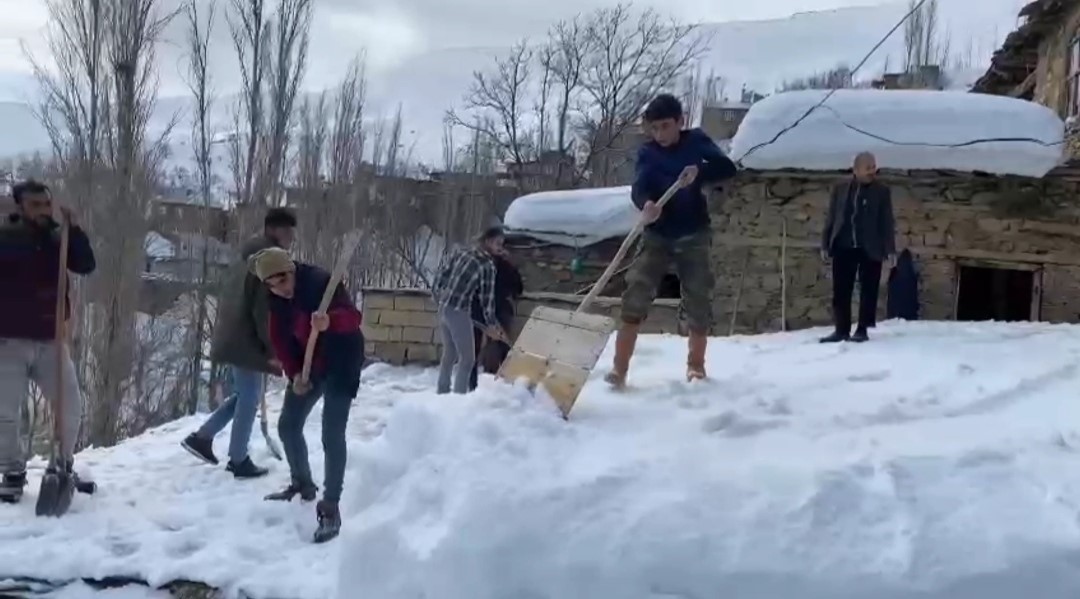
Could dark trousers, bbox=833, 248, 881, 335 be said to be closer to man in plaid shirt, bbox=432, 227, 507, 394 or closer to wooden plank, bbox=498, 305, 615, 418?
man in plaid shirt, bbox=432, 227, 507, 394

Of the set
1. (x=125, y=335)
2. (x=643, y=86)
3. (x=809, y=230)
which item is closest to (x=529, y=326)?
(x=809, y=230)

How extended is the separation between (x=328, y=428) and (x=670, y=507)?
6.72ft

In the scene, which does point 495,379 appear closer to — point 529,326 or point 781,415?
point 529,326

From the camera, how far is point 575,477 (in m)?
3.21

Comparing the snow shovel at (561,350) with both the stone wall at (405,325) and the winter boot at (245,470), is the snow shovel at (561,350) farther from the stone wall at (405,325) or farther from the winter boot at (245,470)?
the stone wall at (405,325)

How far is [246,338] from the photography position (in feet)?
17.8

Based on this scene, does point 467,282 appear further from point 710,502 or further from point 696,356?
point 710,502

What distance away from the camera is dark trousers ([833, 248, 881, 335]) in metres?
6.55

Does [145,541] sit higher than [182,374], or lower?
higher

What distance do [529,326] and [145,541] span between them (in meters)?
2.03

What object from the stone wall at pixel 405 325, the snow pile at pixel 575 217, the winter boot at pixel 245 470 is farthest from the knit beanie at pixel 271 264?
the snow pile at pixel 575 217

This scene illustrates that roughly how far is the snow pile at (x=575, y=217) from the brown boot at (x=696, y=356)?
7629 millimetres

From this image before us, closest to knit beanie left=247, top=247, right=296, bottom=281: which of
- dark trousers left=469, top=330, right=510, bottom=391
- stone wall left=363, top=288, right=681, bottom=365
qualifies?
dark trousers left=469, top=330, right=510, bottom=391

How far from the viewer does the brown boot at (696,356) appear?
15.9ft
